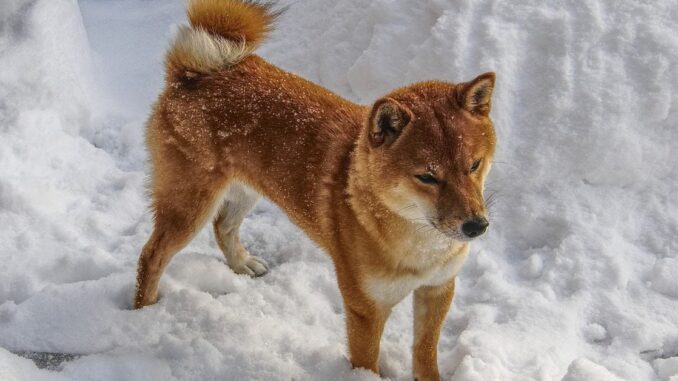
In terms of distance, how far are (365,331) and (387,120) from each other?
0.82 metres

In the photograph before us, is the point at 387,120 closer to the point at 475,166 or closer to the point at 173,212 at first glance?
the point at 475,166

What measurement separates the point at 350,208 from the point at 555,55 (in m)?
1.82

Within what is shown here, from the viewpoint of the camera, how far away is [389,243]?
8.45ft

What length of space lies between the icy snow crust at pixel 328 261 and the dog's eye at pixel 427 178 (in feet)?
2.88

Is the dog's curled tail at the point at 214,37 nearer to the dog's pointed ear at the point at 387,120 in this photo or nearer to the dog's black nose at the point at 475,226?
the dog's pointed ear at the point at 387,120

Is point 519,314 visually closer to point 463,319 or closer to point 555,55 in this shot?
point 463,319

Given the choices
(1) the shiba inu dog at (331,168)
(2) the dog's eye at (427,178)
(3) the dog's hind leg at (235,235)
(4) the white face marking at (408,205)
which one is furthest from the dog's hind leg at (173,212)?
(2) the dog's eye at (427,178)

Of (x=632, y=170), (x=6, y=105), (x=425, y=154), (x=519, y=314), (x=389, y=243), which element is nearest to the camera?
(x=425, y=154)

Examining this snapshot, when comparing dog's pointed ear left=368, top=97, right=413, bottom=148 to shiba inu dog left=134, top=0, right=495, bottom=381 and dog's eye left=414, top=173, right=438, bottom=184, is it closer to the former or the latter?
shiba inu dog left=134, top=0, right=495, bottom=381

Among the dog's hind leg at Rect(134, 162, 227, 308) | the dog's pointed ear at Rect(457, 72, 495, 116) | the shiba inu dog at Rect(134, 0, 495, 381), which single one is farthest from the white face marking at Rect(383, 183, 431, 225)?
the dog's hind leg at Rect(134, 162, 227, 308)

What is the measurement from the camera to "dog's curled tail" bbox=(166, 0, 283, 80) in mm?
3092

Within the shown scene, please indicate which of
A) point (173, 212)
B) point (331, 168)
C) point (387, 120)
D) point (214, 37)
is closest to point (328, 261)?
point (173, 212)

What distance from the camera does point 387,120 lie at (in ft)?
8.08

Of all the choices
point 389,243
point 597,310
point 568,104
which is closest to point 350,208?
point 389,243
